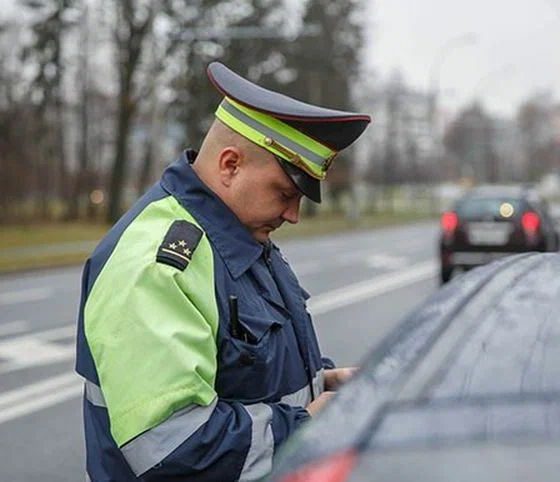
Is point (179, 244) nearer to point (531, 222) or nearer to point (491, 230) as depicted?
point (531, 222)

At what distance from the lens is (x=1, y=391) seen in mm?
8148

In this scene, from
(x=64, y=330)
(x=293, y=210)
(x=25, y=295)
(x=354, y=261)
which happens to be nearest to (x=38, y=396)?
(x=64, y=330)

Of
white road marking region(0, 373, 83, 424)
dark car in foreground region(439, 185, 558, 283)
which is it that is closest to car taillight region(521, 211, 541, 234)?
dark car in foreground region(439, 185, 558, 283)

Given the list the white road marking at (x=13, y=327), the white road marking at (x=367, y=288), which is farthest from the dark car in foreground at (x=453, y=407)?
the white road marking at (x=367, y=288)

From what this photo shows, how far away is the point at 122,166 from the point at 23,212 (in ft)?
12.4

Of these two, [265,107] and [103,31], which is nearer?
[265,107]

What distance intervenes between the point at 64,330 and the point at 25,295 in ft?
15.8

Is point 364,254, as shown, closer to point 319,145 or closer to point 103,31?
point 103,31

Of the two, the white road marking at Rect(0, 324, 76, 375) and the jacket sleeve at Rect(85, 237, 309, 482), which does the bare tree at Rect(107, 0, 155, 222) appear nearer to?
the white road marking at Rect(0, 324, 76, 375)

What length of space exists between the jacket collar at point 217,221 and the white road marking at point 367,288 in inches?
399

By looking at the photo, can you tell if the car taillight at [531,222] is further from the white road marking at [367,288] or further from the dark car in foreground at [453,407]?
the dark car in foreground at [453,407]

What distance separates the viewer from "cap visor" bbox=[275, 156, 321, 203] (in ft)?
7.66

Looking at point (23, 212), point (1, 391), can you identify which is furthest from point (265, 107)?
point (23, 212)

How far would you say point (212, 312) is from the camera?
2199 millimetres
